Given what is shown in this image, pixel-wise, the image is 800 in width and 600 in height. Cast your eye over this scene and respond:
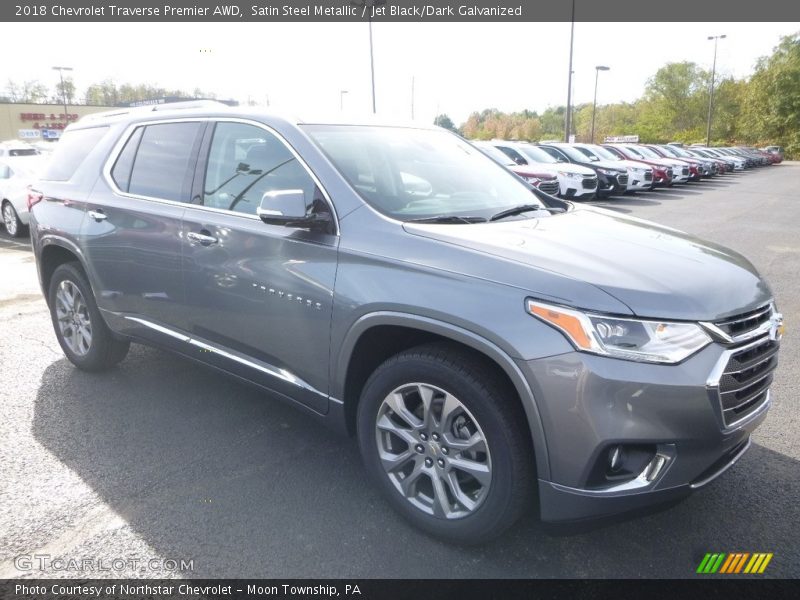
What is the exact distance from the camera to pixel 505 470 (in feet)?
7.61

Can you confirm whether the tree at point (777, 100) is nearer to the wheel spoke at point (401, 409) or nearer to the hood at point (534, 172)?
Result: the hood at point (534, 172)

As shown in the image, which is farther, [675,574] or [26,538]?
[26,538]

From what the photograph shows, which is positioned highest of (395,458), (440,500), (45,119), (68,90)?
(68,90)

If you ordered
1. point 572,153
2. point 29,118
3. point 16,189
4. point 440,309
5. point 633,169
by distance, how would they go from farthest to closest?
point 29,118 → point 633,169 → point 572,153 → point 16,189 → point 440,309

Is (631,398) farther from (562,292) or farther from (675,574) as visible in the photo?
(675,574)

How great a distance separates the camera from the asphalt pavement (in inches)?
98.6

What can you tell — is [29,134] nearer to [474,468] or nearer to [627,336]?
[474,468]

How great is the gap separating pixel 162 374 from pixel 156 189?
1.47 m

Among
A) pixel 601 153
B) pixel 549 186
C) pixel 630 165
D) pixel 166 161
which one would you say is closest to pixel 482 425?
pixel 166 161

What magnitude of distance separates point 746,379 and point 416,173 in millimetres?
1877

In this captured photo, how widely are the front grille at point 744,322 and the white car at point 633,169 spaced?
17.4 m

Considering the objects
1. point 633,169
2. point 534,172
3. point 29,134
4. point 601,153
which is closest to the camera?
point 534,172

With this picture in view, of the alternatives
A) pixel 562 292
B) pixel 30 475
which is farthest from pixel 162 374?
pixel 562 292

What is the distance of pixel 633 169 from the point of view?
1900 centimetres
